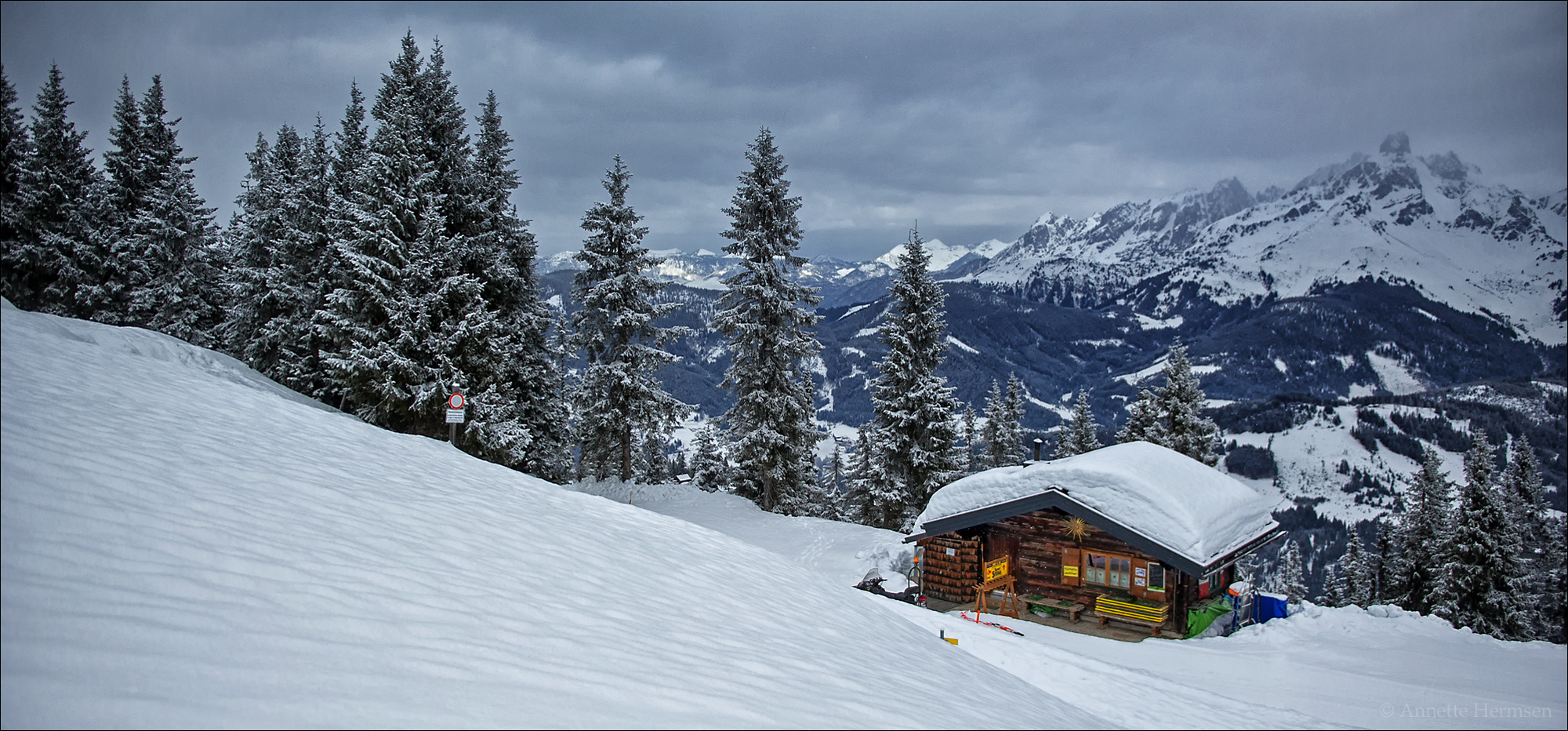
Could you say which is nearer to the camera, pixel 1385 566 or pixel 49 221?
pixel 49 221

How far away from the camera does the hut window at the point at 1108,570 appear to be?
17.1 meters

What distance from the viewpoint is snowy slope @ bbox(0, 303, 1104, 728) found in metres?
3.24

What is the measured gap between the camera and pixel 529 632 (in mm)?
4715

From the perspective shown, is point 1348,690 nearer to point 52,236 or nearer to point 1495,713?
point 1495,713

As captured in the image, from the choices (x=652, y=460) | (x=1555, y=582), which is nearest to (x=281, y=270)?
(x=652, y=460)

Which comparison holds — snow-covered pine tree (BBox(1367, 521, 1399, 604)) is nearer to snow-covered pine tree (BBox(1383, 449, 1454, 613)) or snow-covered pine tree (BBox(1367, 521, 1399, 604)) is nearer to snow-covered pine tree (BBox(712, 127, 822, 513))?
snow-covered pine tree (BBox(1383, 449, 1454, 613))

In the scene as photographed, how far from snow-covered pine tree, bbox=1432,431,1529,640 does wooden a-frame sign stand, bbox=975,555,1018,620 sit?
22608 millimetres

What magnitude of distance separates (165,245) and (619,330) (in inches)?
696

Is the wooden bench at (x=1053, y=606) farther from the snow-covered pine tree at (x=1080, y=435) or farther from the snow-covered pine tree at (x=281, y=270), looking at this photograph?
the snow-covered pine tree at (x=281, y=270)

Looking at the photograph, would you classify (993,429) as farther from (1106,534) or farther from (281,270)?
(281,270)

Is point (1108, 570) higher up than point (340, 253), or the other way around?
point (340, 253)

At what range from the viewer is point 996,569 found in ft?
59.4

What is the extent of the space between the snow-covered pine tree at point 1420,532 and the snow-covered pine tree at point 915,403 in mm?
22975

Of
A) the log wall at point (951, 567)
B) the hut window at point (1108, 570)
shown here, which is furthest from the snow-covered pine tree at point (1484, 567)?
the log wall at point (951, 567)
